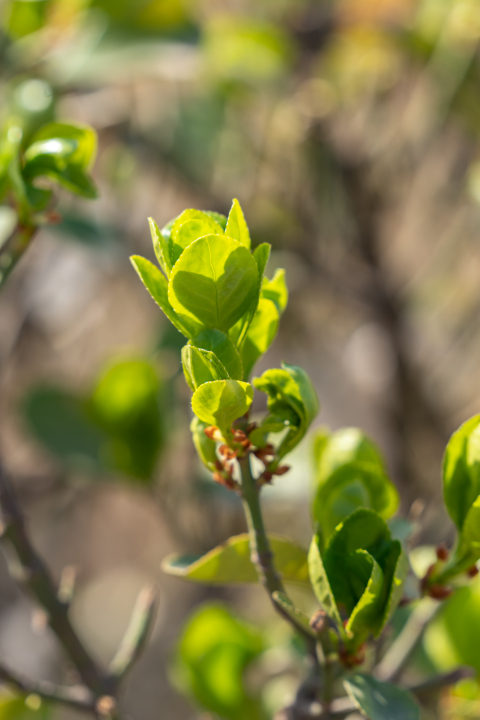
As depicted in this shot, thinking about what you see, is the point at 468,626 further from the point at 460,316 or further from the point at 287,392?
the point at 460,316

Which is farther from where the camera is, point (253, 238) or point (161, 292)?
point (253, 238)

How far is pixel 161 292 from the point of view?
0.81 feet

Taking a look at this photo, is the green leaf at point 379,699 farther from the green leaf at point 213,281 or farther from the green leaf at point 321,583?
the green leaf at point 213,281

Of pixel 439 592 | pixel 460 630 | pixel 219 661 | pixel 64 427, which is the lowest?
pixel 64 427

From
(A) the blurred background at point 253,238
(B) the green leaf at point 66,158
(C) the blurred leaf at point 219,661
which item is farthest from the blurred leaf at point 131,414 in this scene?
(B) the green leaf at point 66,158

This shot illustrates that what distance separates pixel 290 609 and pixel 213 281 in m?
0.13

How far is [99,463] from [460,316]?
0.80 meters

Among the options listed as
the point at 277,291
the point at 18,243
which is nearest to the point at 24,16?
A: the point at 18,243

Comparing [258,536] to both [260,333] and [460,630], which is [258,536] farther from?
[460,630]

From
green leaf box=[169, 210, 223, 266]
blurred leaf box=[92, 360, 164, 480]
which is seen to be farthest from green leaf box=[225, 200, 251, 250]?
blurred leaf box=[92, 360, 164, 480]

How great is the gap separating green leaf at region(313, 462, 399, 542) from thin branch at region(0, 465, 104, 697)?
0.15 metres

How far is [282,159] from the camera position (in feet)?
4.40

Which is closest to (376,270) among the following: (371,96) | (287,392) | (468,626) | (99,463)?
(371,96)

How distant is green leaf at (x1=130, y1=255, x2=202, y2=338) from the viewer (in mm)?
242
